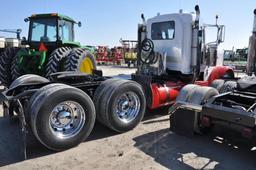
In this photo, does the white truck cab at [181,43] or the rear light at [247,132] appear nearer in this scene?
the rear light at [247,132]

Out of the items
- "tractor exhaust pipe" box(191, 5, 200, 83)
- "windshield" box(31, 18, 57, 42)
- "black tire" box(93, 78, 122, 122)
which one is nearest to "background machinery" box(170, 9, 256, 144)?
"black tire" box(93, 78, 122, 122)

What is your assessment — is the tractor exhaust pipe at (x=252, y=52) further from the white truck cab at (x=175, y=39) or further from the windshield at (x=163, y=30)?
the windshield at (x=163, y=30)

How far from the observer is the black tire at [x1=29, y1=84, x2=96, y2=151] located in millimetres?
4215

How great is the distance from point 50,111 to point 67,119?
434 mm

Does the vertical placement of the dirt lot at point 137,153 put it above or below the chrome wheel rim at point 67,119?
below

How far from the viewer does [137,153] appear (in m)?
4.43

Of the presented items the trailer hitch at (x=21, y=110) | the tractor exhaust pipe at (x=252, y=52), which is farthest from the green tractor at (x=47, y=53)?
the tractor exhaust pipe at (x=252, y=52)

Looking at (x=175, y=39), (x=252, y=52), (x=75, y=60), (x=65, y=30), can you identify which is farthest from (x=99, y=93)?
(x=65, y=30)

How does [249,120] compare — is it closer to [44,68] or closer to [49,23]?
[44,68]

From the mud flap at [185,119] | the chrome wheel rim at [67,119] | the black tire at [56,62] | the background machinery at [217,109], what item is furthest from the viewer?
the black tire at [56,62]

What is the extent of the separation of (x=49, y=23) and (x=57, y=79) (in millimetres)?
4592

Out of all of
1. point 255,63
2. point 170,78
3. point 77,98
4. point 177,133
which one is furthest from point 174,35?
point 77,98

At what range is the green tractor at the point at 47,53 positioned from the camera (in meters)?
8.01

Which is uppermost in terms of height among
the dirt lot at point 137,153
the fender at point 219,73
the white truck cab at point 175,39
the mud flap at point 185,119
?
the white truck cab at point 175,39
